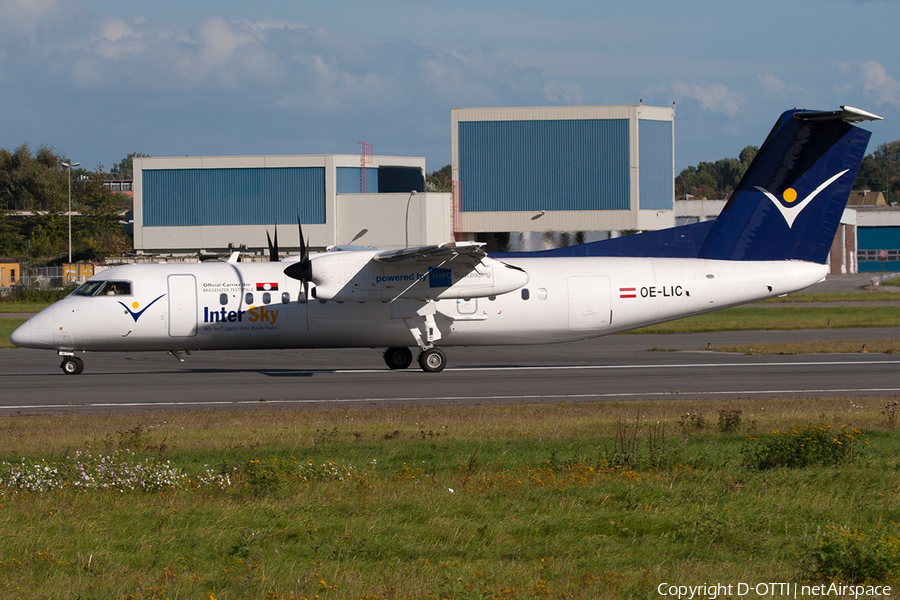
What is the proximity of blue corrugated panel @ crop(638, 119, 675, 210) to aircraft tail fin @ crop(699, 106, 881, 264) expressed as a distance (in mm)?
45713

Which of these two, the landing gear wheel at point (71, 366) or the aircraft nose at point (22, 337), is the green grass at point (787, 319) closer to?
the landing gear wheel at point (71, 366)

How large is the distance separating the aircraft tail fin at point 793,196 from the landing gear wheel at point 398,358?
856 cm

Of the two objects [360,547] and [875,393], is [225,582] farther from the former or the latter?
[875,393]

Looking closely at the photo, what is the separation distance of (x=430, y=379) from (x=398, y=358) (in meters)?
2.79

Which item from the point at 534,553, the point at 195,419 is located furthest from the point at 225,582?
the point at 195,419

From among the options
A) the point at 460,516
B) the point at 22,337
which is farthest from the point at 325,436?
the point at 22,337

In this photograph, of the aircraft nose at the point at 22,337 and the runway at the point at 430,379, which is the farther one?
the aircraft nose at the point at 22,337

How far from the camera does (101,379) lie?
21.5 metres

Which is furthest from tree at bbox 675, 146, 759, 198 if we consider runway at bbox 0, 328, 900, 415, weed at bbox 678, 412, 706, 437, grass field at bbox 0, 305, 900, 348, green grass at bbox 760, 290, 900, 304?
weed at bbox 678, 412, 706, 437

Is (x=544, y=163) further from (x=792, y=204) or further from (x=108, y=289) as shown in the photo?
(x=108, y=289)

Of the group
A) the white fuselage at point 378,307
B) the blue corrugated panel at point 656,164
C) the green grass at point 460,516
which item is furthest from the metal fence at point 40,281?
the green grass at point 460,516

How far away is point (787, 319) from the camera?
134 feet

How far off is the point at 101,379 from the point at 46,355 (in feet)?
30.3

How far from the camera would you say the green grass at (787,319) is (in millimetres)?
37000
